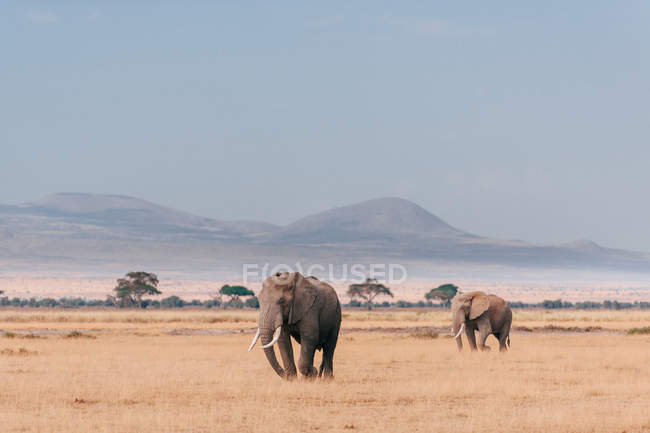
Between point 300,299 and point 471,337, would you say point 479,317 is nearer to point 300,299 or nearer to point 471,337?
point 471,337

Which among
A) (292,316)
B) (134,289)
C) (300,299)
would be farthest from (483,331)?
(134,289)

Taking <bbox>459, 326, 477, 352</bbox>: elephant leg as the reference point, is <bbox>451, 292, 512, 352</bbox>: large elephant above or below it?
above

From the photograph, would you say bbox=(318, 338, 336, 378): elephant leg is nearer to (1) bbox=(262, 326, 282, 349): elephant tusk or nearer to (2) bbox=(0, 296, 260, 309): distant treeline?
(1) bbox=(262, 326, 282, 349): elephant tusk

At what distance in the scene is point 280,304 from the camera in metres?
23.8

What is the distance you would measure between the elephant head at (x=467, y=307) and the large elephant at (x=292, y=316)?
474 inches

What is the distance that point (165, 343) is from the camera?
45688mm

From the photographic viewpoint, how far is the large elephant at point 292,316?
937 inches

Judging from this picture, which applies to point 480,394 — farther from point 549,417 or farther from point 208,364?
point 208,364

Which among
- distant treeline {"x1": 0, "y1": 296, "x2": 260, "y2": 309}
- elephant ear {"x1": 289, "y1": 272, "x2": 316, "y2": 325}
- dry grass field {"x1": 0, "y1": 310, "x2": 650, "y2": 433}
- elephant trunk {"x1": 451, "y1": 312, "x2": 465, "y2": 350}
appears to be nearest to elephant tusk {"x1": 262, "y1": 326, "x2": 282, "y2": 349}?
elephant ear {"x1": 289, "y1": 272, "x2": 316, "y2": 325}

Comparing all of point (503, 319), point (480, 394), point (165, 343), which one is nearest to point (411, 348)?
point (503, 319)

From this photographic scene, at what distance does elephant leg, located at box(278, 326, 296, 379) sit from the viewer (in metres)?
24.3

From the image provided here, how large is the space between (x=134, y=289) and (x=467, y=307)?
115443mm

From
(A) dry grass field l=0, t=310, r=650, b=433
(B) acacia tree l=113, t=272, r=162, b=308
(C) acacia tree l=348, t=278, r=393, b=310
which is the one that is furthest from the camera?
(C) acacia tree l=348, t=278, r=393, b=310

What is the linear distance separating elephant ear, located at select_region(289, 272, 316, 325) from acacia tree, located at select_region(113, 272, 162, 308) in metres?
125
